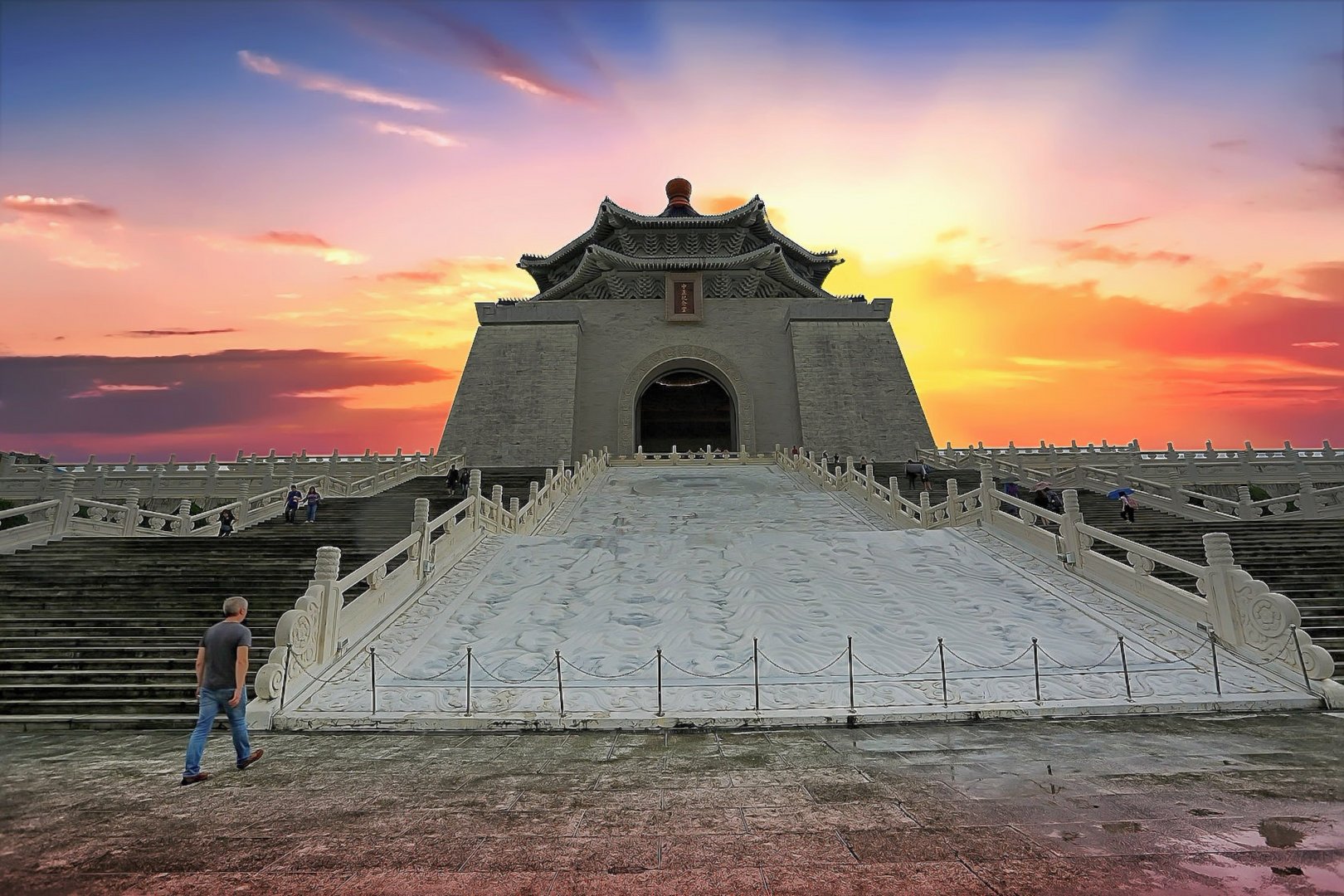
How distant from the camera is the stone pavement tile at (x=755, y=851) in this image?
2908mm

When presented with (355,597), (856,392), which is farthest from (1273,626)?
(856,392)

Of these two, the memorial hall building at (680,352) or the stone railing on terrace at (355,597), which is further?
the memorial hall building at (680,352)

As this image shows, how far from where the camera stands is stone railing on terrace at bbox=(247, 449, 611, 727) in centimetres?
630

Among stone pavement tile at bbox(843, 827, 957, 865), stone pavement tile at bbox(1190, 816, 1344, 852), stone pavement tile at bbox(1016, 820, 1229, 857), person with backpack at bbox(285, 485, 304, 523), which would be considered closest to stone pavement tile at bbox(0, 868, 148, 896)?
stone pavement tile at bbox(843, 827, 957, 865)

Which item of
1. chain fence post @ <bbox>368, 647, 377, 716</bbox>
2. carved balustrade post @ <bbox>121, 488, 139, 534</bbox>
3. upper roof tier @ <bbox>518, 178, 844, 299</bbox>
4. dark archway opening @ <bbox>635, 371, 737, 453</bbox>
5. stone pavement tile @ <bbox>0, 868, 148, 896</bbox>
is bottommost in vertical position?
chain fence post @ <bbox>368, 647, 377, 716</bbox>

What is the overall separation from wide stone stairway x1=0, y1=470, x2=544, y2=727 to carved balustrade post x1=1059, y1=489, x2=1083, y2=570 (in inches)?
444

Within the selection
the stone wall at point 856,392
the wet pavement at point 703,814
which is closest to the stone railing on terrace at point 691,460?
the stone wall at point 856,392

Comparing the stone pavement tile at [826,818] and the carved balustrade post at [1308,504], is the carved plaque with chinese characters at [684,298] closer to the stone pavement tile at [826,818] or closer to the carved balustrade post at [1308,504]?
the carved balustrade post at [1308,504]

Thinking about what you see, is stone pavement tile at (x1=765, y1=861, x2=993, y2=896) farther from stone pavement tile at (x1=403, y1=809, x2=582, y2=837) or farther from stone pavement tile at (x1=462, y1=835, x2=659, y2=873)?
stone pavement tile at (x1=403, y1=809, x2=582, y2=837)

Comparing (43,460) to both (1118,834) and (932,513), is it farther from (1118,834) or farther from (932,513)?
(1118,834)

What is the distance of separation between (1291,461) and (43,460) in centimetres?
4798

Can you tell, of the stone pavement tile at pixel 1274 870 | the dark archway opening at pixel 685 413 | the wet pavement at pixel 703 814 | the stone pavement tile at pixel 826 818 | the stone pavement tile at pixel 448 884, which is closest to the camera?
the stone pavement tile at pixel 1274 870

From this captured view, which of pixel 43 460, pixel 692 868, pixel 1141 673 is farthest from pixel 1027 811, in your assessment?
pixel 43 460

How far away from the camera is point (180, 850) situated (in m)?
Result: 3.17
